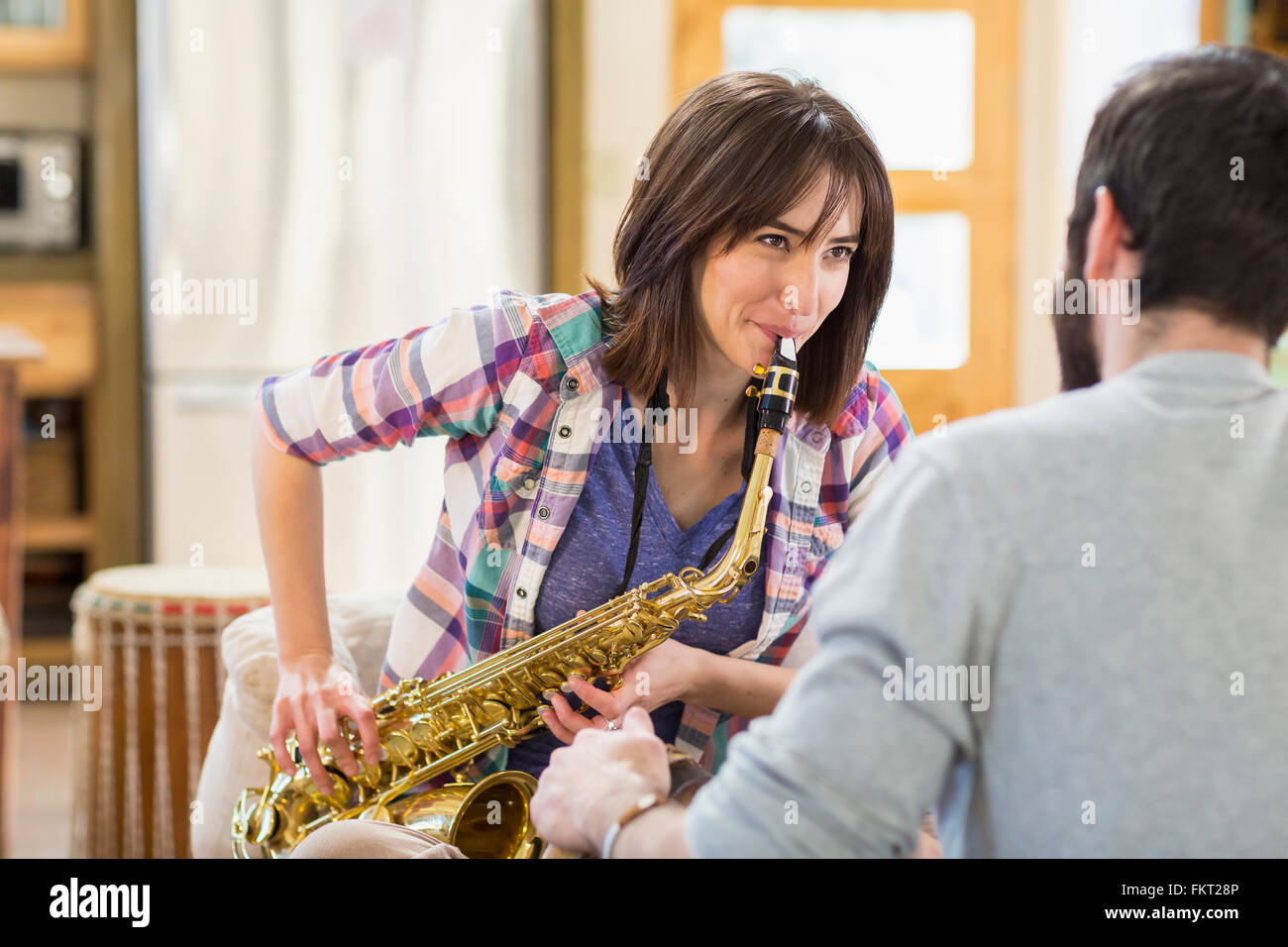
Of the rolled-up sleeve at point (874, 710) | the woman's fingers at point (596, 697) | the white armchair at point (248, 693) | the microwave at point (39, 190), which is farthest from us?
the microwave at point (39, 190)

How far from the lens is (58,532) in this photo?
3.68 meters

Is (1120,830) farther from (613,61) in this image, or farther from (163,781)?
(613,61)

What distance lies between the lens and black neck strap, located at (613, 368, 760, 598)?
1460mm

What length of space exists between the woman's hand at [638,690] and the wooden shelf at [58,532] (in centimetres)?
276

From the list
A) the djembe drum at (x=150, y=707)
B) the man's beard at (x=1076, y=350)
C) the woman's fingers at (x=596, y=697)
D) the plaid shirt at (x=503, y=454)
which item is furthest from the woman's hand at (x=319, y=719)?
the man's beard at (x=1076, y=350)

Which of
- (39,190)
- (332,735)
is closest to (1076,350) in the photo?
(332,735)

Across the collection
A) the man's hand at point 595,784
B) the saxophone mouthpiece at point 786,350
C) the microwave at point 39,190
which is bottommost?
the man's hand at point 595,784

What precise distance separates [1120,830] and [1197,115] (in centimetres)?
44

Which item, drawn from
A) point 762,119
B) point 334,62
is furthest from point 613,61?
point 762,119

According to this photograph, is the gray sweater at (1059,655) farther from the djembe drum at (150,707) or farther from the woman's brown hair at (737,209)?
the djembe drum at (150,707)

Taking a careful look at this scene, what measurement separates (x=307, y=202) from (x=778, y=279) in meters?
2.33

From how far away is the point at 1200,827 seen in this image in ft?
2.43

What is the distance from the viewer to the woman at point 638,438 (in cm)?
140

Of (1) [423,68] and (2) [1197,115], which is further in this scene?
(1) [423,68]
